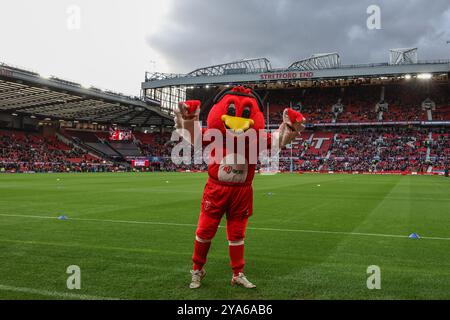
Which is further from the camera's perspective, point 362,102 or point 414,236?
point 362,102

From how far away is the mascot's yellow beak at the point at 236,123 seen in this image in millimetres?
5488

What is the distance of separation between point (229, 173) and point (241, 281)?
4.48ft

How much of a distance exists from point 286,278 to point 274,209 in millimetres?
8244

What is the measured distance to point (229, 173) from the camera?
214 inches

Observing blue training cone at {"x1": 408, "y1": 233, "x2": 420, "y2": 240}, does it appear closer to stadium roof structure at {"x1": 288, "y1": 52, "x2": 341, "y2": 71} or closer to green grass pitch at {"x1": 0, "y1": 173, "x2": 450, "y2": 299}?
green grass pitch at {"x1": 0, "y1": 173, "x2": 450, "y2": 299}

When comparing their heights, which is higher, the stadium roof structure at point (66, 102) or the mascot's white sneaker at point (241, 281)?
the stadium roof structure at point (66, 102)

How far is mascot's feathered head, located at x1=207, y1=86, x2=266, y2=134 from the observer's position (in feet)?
18.1

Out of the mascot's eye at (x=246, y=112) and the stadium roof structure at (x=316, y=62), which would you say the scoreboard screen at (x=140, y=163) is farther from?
the mascot's eye at (x=246, y=112)

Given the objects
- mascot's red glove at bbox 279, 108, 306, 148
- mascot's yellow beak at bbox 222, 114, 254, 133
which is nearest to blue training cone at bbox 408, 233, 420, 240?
mascot's red glove at bbox 279, 108, 306, 148

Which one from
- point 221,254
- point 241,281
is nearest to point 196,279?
point 241,281

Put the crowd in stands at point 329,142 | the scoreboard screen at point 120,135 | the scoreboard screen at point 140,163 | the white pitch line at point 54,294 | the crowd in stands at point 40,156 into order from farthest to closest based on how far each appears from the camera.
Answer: the scoreboard screen at point 120,135 < the scoreboard screen at point 140,163 < the crowd in stands at point 329,142 < the crowd in stands at point 40,156 < the white pitch line at point 54,294

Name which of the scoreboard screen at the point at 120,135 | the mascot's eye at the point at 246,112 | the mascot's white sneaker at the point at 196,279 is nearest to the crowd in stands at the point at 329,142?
the scoreboard screen at the point at 120,135

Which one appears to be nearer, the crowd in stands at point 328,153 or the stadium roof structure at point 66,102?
the stadium roof structure at point 66,102

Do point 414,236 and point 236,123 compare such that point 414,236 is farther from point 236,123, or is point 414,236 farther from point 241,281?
point 236,123
